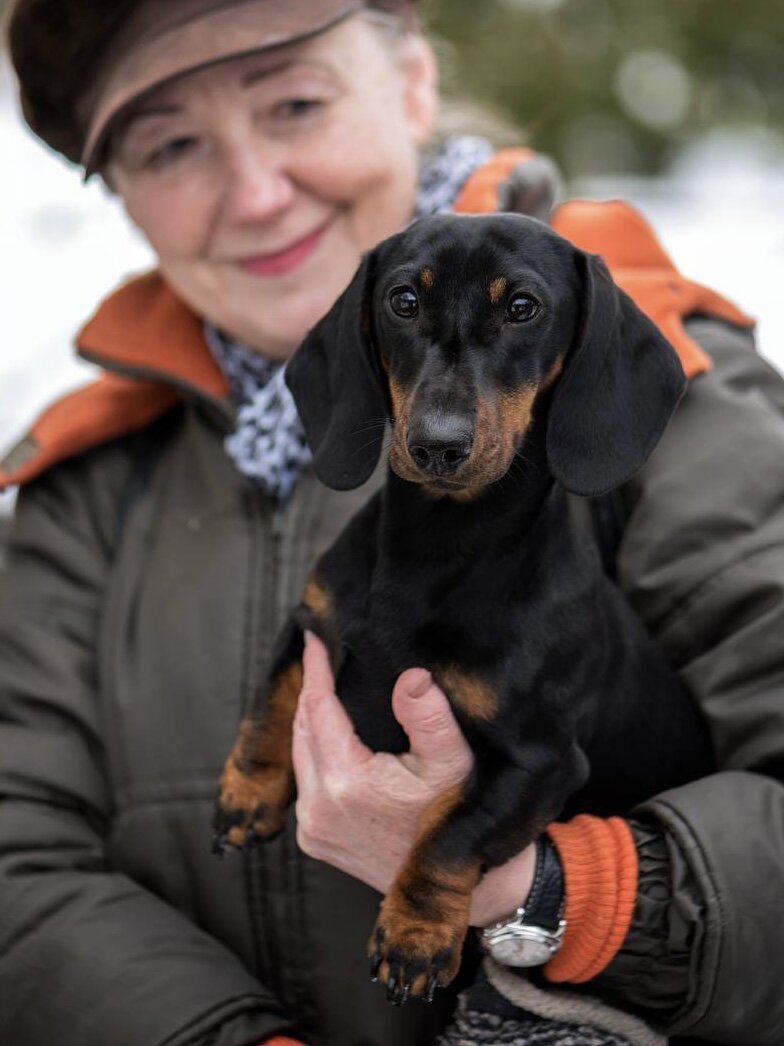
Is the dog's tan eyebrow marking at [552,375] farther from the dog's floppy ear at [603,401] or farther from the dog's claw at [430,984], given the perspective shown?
the dog's claw at [430,984]

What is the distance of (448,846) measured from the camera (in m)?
1.72

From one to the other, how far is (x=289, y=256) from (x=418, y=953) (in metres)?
1.28

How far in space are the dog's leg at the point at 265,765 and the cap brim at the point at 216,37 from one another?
94cm

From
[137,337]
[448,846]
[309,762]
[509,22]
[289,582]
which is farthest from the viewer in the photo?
Result: [509,22]

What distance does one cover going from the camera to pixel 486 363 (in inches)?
65.2

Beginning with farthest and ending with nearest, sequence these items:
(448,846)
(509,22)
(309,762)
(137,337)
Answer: (509,22) → (137,337) → (309,762) → (448,846)

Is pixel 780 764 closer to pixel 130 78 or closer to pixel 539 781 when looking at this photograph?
pixel 539 781

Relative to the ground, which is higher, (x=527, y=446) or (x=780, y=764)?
(x=527, y=446)

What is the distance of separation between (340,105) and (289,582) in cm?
83

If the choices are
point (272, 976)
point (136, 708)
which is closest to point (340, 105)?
point (136, 708)

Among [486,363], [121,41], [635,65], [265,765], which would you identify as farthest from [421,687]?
[635,65]

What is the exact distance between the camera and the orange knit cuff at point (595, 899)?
1802 mm

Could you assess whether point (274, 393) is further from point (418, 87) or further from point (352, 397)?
point (418, 87)

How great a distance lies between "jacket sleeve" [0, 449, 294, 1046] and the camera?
205 cm
